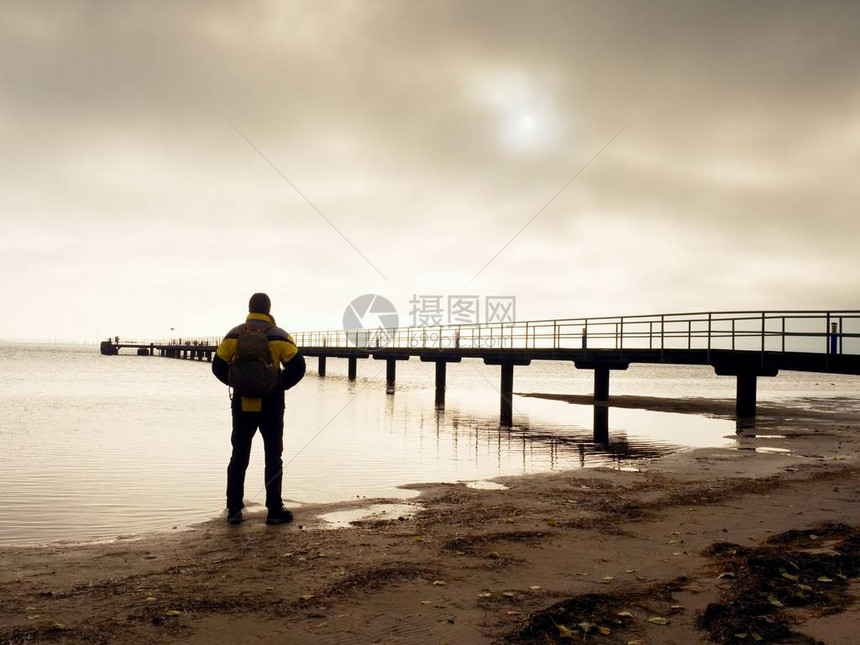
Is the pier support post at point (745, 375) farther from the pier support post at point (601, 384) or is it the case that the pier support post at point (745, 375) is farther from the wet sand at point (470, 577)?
the wet sand at point (470, 577)

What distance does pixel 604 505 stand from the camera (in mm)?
7410

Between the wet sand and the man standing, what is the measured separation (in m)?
0.37

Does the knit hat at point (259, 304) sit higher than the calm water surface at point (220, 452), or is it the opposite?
the knit hat at point (259, 304)

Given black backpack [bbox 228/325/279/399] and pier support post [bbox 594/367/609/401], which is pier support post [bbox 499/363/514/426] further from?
black backpack [bbox 228/325/279/399]

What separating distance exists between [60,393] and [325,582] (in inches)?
1047

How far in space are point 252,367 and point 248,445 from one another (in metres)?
0.93

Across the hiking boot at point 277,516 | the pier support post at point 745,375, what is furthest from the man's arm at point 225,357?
the pier support post at point 745,375

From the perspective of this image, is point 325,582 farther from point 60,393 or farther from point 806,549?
point 60,393

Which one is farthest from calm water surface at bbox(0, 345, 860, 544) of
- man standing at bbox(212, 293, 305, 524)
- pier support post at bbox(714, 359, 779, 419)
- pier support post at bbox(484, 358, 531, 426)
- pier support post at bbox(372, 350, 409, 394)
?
pier support post at bbox(372, 350, 409, 394)

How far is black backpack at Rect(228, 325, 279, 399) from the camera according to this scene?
6.33m

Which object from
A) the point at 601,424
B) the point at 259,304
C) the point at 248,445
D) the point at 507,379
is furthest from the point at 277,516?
the point at 507,379

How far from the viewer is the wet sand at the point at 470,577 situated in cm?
365

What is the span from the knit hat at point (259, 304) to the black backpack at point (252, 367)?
1.10 ft

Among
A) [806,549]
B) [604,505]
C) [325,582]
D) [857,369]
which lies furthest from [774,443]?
[325,582]
